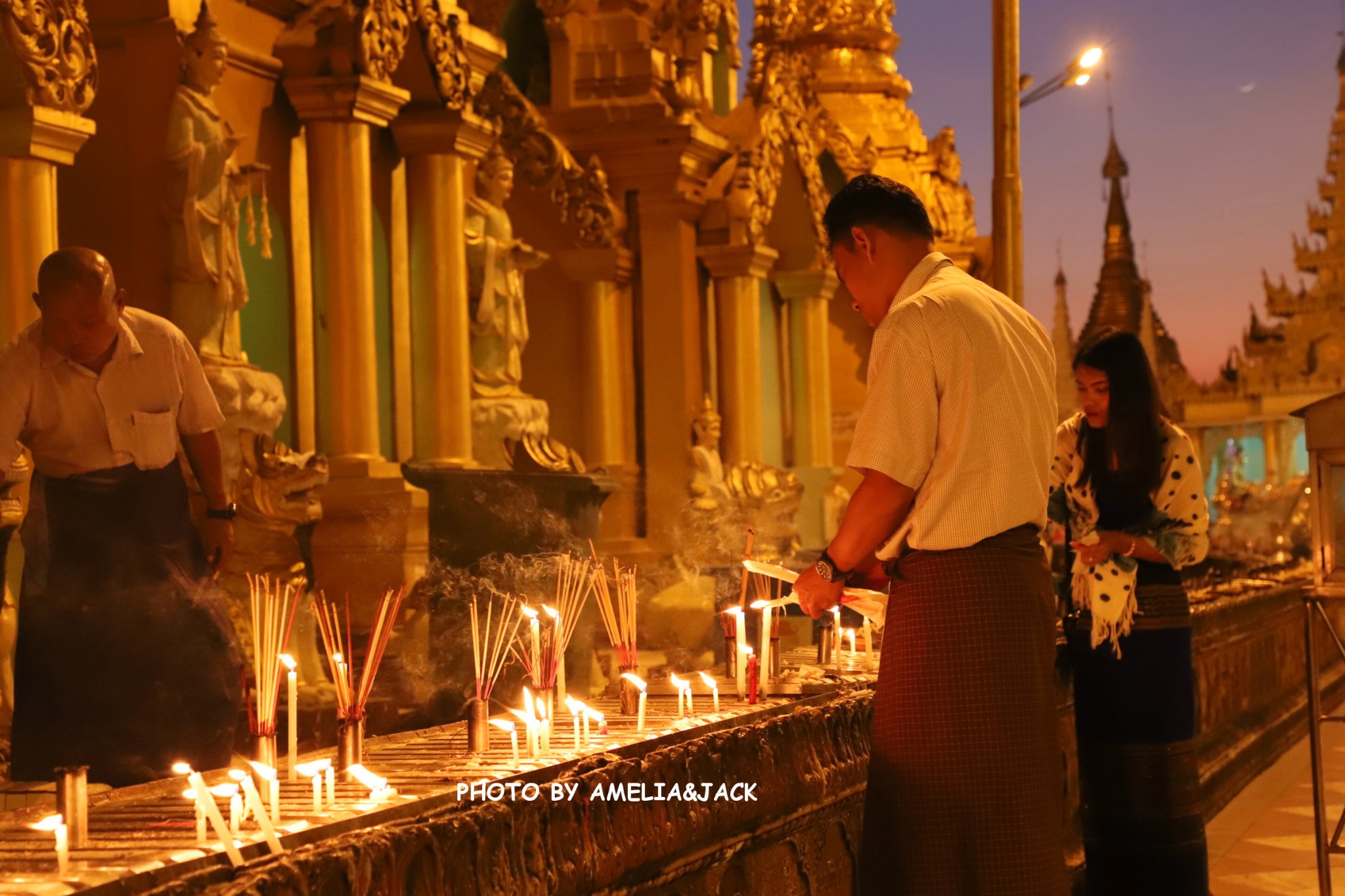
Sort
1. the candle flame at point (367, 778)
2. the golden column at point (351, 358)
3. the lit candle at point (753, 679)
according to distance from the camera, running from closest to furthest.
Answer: the candle flame at point (367, 778) < the lit candle at point (753, 679) < the golden column at point (351, 358)

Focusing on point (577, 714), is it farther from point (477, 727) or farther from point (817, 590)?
point (817, 590)

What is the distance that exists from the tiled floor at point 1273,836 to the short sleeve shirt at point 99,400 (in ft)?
13.4

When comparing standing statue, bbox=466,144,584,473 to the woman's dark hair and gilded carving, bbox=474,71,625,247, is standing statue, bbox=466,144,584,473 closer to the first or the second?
gilded carving, bbox=474,71,625,247

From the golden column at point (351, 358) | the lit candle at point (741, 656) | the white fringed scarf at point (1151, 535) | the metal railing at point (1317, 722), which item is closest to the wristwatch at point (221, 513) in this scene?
the lit candle at point (741, 656)

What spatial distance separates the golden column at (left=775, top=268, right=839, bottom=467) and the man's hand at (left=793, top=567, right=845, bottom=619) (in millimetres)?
11968

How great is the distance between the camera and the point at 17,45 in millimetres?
6066

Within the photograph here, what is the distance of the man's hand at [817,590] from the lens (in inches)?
138

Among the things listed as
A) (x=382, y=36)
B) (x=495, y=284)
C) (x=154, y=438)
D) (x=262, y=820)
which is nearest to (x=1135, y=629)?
(x=154, y=438)

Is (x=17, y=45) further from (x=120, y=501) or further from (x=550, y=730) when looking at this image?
(x=550, y=730)

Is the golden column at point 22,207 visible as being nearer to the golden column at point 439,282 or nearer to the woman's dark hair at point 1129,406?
the golden column at point 439,282

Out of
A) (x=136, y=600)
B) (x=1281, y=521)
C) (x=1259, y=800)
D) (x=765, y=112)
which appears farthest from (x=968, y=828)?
(x=1281, y=521)

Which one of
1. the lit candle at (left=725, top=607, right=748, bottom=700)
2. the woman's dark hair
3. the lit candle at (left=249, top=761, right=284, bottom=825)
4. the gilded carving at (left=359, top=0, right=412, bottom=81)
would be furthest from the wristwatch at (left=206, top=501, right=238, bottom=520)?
the gilded carving at (left=359, top=0, right=412, bottom=81)

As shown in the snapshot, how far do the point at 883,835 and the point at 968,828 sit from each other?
18 cm

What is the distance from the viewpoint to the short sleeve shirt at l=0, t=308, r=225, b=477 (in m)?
4.59
